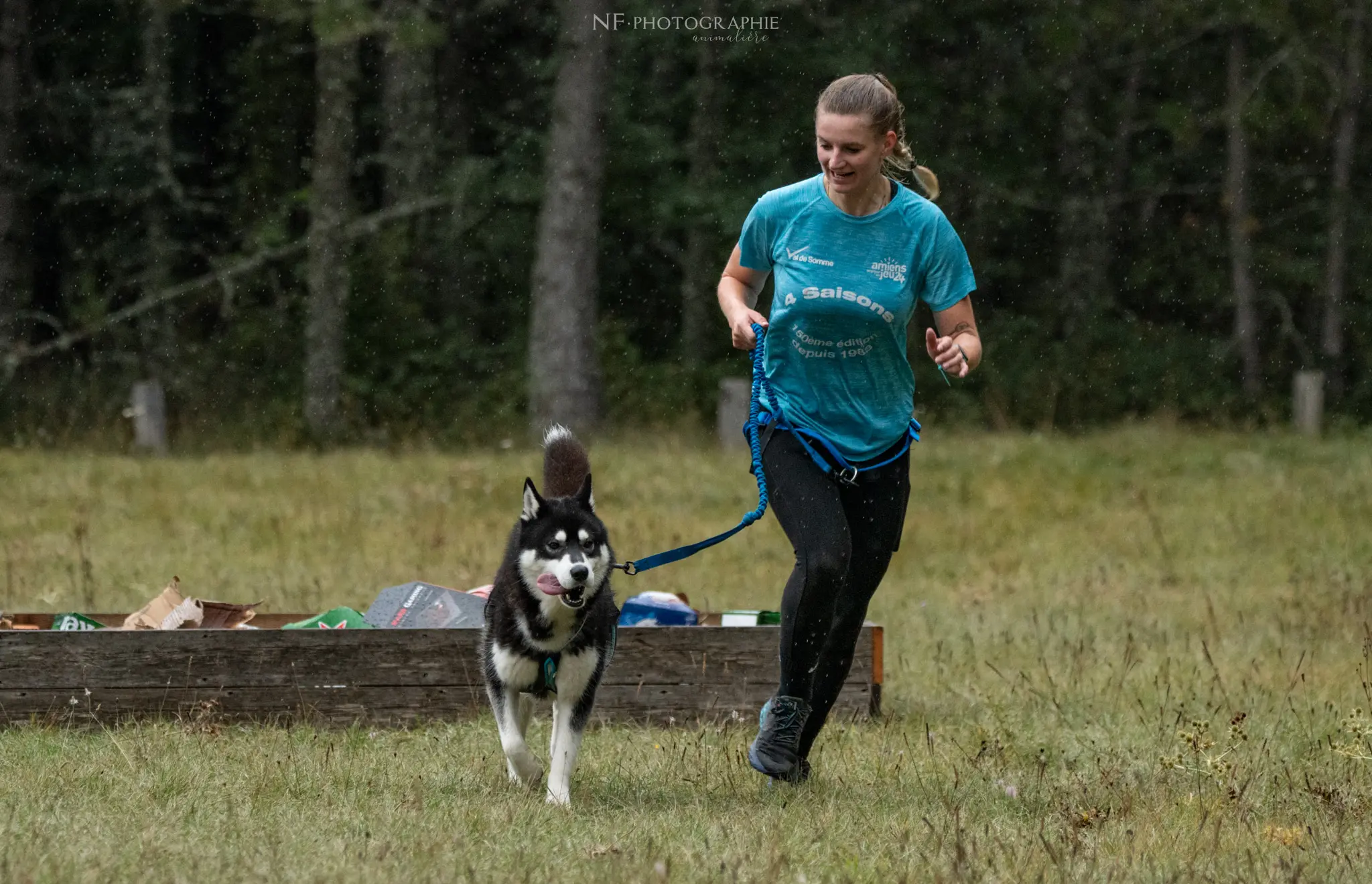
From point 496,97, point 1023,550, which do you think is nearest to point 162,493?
point 1023,550

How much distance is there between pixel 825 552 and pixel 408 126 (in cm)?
2344

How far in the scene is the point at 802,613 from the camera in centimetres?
548

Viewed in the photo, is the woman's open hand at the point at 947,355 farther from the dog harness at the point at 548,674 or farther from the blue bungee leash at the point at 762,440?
the dog harness at the point at 548,674

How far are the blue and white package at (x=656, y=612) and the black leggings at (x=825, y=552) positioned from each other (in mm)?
2085

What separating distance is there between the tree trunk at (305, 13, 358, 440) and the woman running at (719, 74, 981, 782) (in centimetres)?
1677

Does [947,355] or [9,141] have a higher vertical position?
[9,141]

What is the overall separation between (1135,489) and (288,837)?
12.6 metres

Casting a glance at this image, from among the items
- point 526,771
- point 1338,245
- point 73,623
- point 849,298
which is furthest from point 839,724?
point 1338,245

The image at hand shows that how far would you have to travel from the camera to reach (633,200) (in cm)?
2955

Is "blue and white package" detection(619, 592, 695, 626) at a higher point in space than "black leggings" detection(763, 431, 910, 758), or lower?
lower

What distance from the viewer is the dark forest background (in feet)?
83.8

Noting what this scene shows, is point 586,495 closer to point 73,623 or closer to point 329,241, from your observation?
point 73,623

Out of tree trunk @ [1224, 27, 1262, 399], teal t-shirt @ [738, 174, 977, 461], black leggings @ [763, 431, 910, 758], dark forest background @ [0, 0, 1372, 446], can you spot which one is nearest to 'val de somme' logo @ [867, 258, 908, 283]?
teal t-shirt @ [738, 174, 977, 461]

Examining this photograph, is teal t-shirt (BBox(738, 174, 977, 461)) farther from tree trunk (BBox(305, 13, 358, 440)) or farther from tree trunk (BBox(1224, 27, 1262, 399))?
tree trunk (BBox(1224, 27, 1262, 399))
